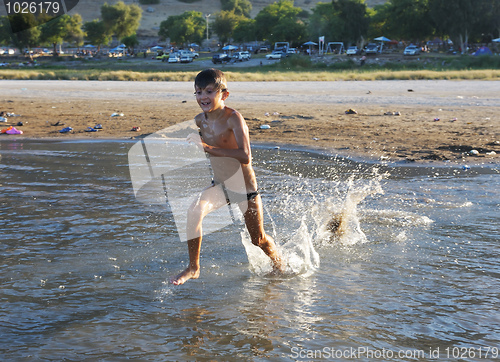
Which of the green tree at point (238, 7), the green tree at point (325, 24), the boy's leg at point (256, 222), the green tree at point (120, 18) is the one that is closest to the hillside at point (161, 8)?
the green tree at point (238, 7)

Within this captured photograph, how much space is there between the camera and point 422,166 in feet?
33.4

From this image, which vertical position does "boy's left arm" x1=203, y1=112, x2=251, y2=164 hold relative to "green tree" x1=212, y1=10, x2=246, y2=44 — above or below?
below

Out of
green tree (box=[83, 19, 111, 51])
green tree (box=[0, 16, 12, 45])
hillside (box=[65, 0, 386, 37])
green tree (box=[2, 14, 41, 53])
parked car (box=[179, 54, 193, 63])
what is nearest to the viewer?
parked car (box=[179, 54, 193, 63])

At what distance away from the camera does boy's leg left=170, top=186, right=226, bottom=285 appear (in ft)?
15.0

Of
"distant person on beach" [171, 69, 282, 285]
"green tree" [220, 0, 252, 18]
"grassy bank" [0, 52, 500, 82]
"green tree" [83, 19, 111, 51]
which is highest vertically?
"green tree" [220, 0, 252, 18]

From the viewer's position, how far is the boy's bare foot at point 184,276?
466cm

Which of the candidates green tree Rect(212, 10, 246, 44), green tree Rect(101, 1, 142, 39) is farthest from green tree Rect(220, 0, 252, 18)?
green tree Rect(101, 1, 142, 39)

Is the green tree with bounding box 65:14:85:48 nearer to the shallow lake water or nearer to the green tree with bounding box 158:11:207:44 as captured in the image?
the green tree with bounding box 158:11:207:44

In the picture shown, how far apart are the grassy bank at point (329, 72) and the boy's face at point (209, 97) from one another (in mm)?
28015

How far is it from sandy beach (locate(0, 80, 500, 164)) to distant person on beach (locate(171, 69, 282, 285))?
6.54m

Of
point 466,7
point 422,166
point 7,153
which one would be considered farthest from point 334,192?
point 466,7

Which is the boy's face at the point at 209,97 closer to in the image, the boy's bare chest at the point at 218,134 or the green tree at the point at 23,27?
the boy's bare chest at the point at 218,134

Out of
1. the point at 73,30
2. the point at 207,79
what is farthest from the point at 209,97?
the point at 73,30

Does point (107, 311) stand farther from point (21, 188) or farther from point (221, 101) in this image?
point (21, 188)
